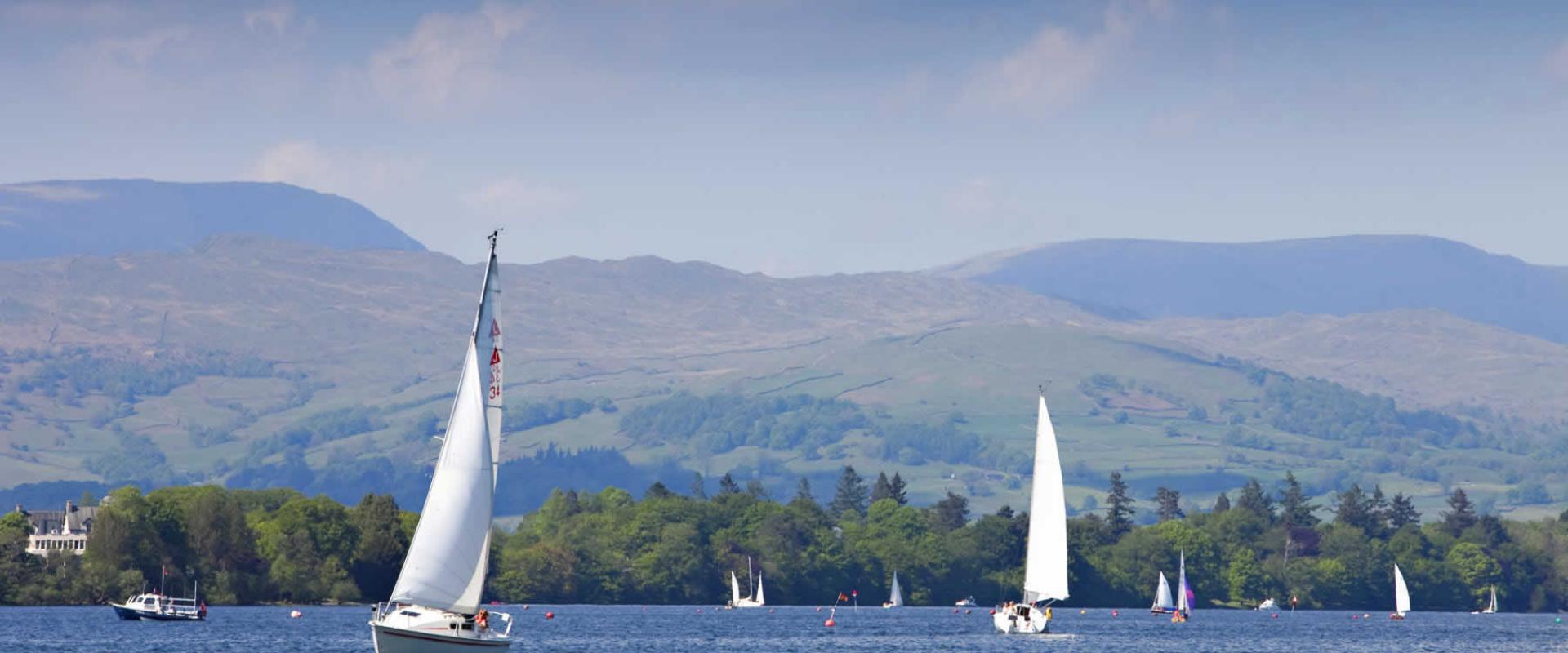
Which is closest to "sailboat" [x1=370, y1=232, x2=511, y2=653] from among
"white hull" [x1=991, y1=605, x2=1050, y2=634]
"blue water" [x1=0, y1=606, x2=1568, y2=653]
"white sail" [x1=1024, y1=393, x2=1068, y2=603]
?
"blue water" [x1=0, y1=606, x2=1568, y2=653]

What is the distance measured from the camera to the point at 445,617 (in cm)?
7900

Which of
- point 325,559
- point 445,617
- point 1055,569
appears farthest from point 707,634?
point 445,617

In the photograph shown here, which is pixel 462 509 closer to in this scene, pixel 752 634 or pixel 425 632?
pixel 425 632

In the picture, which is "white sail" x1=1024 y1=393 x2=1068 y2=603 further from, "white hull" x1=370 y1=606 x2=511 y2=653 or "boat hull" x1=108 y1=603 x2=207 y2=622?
"white hull" x1=370 y1=606 x2=511 y2=653

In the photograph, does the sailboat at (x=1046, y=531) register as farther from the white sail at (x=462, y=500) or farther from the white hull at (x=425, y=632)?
the white sail at (x=462, y=500)

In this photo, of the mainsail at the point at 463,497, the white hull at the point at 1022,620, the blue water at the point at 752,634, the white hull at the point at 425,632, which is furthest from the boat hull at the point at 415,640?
the white hull at the point at 1022,620

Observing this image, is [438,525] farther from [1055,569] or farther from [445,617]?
[1055,569]

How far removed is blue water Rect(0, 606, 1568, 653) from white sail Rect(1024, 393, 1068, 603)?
3552 millimetres

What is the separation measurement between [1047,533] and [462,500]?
64424mm

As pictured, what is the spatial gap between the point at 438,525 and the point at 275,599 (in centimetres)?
11845

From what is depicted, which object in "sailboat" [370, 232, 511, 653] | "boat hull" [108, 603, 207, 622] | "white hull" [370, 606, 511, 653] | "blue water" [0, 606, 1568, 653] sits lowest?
"blue water" [0, 606, 1568, 653]

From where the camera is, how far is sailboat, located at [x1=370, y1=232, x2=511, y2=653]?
7669 centimetres

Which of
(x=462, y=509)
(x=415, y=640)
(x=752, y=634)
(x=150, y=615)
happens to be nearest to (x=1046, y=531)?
(x=752, y=634)

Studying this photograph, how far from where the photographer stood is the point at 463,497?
77.1 m
